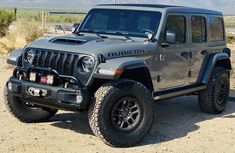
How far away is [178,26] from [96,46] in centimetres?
195

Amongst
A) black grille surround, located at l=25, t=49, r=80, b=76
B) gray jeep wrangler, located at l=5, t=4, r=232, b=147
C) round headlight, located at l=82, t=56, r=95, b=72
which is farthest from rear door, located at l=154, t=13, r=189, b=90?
black grille surround, located at l=25, t=49, r=80, b=76

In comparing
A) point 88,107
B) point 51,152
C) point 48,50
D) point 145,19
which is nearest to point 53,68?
point 48,50

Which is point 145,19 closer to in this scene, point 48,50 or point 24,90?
point 48,50

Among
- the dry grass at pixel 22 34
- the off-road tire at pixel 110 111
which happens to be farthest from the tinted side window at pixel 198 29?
the dry grass at pixel 22 34

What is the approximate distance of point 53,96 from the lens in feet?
22.0

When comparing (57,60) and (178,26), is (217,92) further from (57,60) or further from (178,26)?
(57,60)

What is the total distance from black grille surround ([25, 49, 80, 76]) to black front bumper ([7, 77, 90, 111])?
28 cm

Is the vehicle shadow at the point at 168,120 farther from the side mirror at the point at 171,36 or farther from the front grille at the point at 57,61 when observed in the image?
the side mirror at the point at 171,36

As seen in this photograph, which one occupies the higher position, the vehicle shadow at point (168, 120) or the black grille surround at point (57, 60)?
the black grille surround at point (57, 60)

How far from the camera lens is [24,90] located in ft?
23.1

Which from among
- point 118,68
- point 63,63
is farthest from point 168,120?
point 63,63

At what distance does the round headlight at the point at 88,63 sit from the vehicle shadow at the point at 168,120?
124 cm

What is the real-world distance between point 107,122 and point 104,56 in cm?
87

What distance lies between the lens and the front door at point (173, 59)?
764 cm
